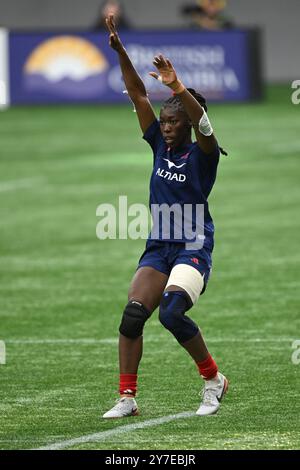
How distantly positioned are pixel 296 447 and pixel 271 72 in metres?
36.9

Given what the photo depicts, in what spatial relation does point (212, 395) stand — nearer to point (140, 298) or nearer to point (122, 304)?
point (140, 298)

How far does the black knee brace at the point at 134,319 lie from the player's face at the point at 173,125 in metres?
1.01

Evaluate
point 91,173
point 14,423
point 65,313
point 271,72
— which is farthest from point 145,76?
point 14,423

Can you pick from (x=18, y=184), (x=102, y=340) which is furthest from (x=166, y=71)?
(x=18, y=184)

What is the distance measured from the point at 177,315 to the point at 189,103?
125cm

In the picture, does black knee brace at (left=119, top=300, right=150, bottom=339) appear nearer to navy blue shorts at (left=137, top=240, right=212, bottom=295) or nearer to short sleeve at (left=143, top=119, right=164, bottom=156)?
navy blue shorts at (left=137, top=240, right=212, bottom=295)

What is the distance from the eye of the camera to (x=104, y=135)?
27.5m

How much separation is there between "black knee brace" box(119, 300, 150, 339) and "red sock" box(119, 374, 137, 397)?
24 centimetres

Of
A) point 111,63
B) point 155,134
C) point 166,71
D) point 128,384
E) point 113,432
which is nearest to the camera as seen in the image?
point 113,432

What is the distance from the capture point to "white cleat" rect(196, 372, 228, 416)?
8.41 metres

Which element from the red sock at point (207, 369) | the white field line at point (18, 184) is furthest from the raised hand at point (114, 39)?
the white field line at point (18, 184)

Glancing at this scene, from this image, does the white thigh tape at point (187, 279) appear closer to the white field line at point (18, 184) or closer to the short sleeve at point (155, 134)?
the short sleeve at point (155, 134)

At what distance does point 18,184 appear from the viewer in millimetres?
21906

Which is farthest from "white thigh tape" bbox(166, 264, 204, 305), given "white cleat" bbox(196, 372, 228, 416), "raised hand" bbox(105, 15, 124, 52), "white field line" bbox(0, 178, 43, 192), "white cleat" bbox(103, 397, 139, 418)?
"white field line" bbox(0, 178, 43, 192)
